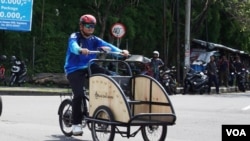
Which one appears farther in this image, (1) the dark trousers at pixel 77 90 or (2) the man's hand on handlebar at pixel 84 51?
(1) the dark trousers at pixel 77 90

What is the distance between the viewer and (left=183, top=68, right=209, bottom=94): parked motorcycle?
24.5 m

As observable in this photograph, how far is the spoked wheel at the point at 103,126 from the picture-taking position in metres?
8.00

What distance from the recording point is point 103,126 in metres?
8.26

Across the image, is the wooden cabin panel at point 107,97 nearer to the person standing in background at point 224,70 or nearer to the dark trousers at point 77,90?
the dark trousers at point 77,90

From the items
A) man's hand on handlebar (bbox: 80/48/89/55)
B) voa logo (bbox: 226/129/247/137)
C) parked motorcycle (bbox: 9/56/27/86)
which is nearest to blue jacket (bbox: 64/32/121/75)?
man's hand on handlebar (bbox: 80/48/89/55)

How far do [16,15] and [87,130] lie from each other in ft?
50.4

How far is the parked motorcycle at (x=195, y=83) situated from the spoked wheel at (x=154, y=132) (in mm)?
15966

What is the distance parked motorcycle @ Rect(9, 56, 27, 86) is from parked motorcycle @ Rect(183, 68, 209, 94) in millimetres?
7156

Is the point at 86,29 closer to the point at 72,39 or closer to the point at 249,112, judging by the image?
the point at 72,39

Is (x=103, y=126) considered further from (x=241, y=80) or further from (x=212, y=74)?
(x=241, y=80)

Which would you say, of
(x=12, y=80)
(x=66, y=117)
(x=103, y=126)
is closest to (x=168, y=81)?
(x=12, y=80)

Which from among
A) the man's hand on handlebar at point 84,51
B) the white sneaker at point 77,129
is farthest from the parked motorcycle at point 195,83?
the man's hand on handlebar at point 84,51

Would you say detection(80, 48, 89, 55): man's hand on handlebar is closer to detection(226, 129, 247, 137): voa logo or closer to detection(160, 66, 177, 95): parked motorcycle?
detection(226, 129, 247, 137): voa logo

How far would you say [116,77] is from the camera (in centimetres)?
848
